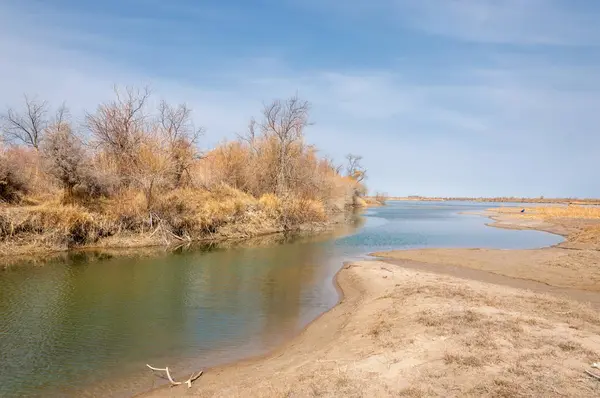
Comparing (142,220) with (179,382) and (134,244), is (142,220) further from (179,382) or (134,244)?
(179,382)

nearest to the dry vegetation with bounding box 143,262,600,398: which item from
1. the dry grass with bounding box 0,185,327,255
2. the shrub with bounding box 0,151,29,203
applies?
the dry grass with bounding box 0,185,327,255

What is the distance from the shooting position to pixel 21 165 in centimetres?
2111

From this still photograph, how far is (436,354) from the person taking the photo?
5781mm

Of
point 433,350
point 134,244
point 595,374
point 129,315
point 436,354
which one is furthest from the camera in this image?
point 134,244

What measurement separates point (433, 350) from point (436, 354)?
7.6 inches

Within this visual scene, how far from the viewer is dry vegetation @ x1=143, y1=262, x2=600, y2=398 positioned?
15.6 feet

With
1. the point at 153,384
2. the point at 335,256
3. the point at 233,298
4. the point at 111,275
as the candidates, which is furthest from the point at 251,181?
the point at 153,384

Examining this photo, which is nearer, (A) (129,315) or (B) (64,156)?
(A) (129,315)

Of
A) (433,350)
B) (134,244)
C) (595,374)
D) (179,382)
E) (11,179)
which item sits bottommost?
(179,382)

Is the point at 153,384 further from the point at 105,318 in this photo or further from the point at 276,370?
the point at 105,318

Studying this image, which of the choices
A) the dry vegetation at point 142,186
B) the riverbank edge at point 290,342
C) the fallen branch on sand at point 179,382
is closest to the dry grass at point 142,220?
the dry vegetation at point 142,186

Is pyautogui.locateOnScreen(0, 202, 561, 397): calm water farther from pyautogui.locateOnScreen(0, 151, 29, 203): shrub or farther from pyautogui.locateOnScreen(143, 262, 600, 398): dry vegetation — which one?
pyautogui.locateOnScreen(0, 151, 29, 203): shrub

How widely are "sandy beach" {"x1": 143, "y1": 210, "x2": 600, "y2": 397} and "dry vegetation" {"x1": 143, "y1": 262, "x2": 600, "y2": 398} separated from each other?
0.02 meters

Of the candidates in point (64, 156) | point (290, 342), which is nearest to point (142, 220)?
point (64, 156)
